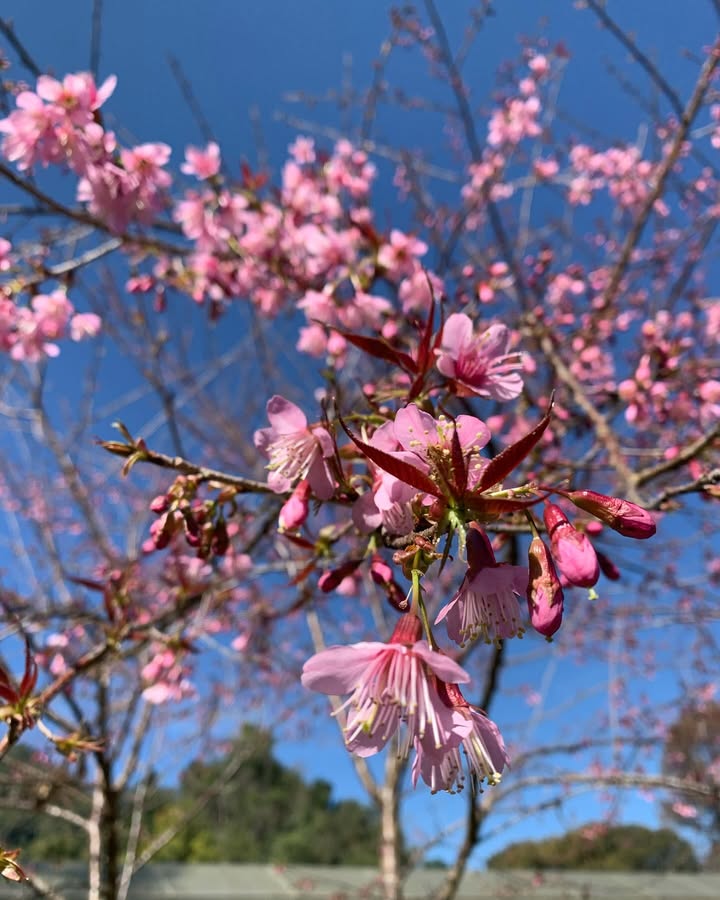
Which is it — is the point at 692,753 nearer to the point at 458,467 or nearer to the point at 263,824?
the point at 458,467

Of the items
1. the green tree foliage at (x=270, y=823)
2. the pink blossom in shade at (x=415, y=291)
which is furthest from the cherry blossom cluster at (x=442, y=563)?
the green tree foliage at (x=270, y=823)

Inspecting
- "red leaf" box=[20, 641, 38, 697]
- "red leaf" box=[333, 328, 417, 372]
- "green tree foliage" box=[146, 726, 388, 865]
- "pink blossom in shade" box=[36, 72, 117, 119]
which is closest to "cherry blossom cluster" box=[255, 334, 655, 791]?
"red leaf" box=[333, 328, 417, 372]

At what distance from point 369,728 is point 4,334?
1917mm

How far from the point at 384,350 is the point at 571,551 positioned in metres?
0.42

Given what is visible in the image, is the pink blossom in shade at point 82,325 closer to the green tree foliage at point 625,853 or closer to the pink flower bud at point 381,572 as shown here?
the pink flower bud at point 381,572

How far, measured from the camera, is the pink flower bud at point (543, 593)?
616 millimetres

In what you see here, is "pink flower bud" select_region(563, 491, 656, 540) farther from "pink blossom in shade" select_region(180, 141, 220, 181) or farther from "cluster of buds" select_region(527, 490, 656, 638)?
"pink blossom in shade" select_region(180, 141, 220, 181)

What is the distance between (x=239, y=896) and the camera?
6.37m

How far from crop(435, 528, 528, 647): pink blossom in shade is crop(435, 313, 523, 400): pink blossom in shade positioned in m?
0.36

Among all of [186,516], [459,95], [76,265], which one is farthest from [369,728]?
[459,95]

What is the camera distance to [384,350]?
884 mm

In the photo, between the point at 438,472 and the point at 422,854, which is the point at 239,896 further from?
the point at 438,472

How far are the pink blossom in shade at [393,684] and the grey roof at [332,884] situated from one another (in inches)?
232

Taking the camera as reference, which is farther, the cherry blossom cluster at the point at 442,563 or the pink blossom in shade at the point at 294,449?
the pink blossom in shade at the point at 294,449
